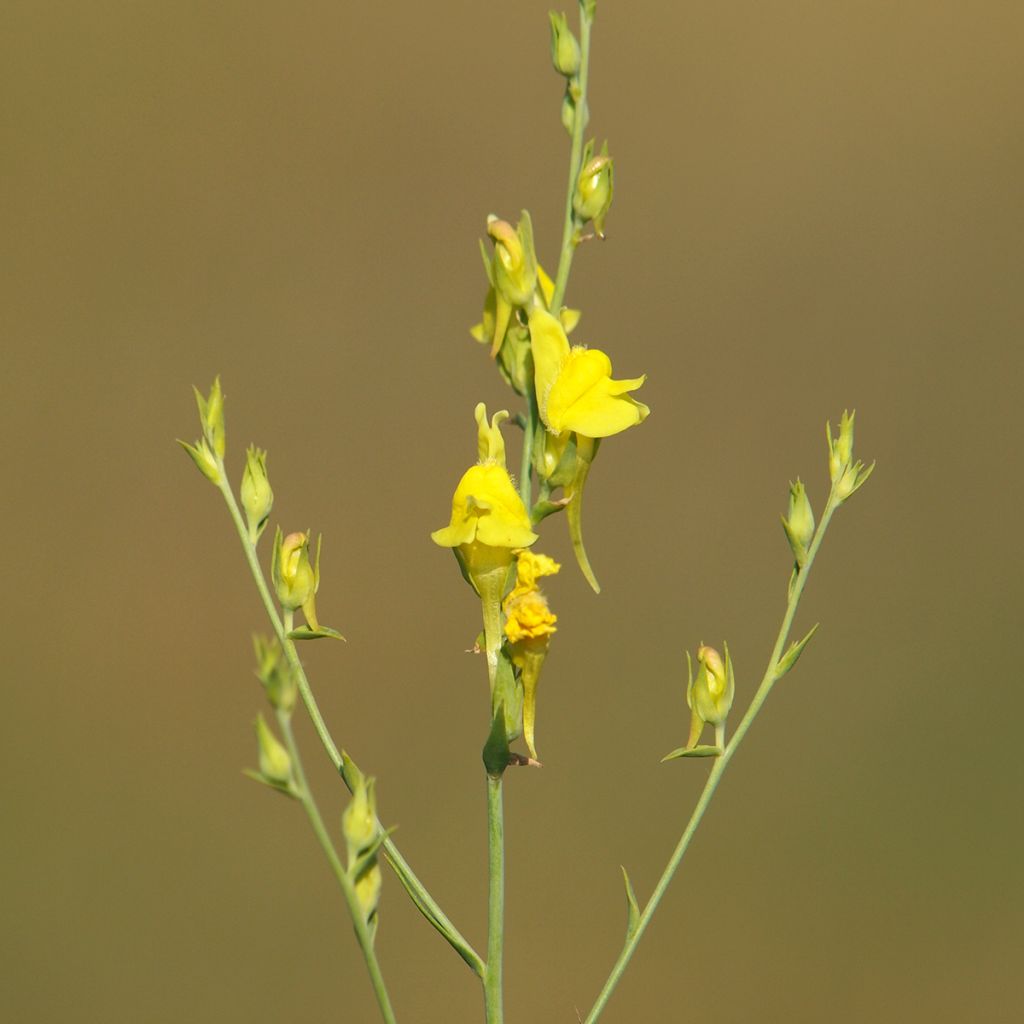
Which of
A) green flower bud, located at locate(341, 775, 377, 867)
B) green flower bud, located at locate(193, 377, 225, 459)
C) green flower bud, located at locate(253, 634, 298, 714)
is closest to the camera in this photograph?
green flower bud, located at locate(253, 634, 298, 714)

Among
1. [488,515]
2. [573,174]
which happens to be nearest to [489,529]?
[488,515]

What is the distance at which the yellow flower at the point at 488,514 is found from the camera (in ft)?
3.14

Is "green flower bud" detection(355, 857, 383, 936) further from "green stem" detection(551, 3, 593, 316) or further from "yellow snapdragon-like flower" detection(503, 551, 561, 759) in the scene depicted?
"green stem" detection(551, 3, 593, 316)

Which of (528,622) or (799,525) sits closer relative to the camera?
(528,622)

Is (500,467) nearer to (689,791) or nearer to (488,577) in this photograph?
(488,577)

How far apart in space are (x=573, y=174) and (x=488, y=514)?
12.4 inches

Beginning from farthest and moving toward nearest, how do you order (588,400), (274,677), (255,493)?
(255,493), (588,400), (274,677)

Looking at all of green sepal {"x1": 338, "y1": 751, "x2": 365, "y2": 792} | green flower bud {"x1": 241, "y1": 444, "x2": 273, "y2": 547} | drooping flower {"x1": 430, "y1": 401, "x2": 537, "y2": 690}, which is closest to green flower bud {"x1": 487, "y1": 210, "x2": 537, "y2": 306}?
drooping flower {"x1": 430, "y1": 401, "x2": 537, "y2": 690}

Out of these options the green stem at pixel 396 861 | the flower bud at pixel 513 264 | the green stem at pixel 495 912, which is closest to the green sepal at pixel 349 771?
the green stem at pixel 396 861

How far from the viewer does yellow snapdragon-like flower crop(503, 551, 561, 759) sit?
1008 millimetres

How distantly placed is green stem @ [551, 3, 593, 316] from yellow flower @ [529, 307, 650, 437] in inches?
2.2

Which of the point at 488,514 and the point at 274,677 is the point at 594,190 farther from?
the point at 274,677

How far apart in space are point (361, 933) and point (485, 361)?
312cm

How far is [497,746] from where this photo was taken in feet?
3.28
